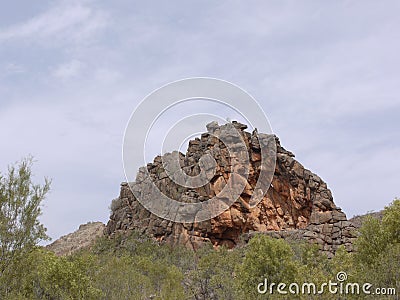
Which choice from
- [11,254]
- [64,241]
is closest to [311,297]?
[11,254]

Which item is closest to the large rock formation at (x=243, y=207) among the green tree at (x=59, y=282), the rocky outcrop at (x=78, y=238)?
the rocky outcrop at (x=78, y=238)

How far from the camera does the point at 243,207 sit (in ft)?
216

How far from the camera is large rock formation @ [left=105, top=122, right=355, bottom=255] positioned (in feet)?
207

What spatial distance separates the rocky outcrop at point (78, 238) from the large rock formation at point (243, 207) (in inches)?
610

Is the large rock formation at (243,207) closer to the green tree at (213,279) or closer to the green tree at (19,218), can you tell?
the green tree at (213,279)

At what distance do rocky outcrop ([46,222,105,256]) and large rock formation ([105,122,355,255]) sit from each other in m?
15.5

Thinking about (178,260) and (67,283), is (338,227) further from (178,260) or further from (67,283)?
(67,283)

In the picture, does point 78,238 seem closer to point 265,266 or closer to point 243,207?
point 243,207

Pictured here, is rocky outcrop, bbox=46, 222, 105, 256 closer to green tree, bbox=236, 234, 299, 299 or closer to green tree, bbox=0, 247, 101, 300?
green tree, bbox=236, 234, 299, 299

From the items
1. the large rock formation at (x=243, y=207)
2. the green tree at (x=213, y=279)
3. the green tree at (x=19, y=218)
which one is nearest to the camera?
the green tree at (x=19, y=218)

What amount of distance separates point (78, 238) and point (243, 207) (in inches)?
1620

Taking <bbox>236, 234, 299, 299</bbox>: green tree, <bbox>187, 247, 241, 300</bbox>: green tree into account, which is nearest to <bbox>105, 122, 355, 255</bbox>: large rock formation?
<bbox>187, 247, 241, 300</bbox>: green tree

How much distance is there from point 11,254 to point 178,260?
40.4 metres

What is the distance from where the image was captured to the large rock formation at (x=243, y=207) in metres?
63.2
